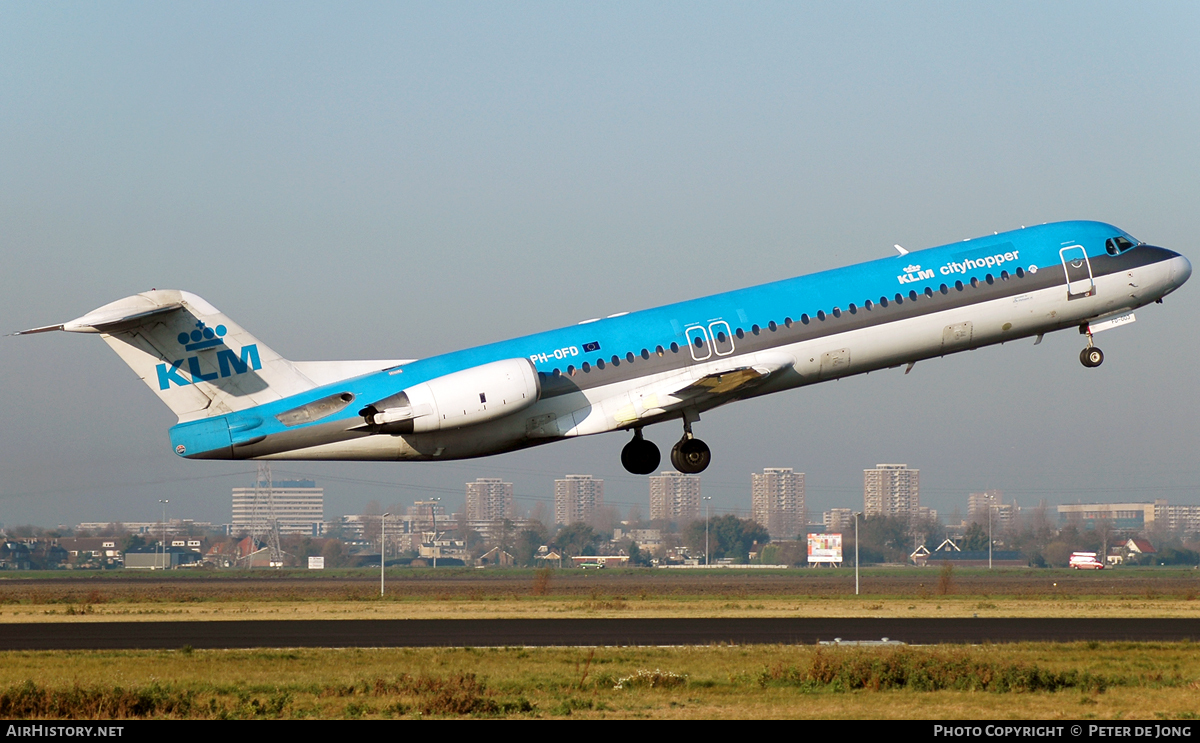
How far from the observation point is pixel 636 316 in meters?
29.7

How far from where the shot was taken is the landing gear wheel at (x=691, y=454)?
100 feet

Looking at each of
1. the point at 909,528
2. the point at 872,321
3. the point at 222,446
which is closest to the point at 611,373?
the point at 872,321

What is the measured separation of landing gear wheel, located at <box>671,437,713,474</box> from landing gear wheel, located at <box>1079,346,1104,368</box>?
404 inches

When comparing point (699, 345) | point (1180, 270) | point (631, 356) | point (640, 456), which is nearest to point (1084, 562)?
point (1180, 270)

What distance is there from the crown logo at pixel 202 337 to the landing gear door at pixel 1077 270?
1919cm

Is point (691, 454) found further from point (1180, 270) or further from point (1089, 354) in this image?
point (1180, 270)

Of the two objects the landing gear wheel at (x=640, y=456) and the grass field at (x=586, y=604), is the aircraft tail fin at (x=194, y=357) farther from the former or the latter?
the grass field at (x=586, y=604)

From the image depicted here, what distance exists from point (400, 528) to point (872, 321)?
547 ft

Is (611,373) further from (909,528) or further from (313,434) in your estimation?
(909,528)

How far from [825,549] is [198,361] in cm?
10704

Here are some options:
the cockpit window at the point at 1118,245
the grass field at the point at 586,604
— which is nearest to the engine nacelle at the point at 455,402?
the cockpit window at the point at 1118,245

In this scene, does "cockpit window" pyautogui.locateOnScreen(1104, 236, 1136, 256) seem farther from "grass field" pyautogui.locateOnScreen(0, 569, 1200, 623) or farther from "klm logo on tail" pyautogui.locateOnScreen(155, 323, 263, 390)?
"klm logo on tail" pyautogui.locateOnScreen(155, 323, 263, 390)

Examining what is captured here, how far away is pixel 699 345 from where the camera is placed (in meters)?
29.3

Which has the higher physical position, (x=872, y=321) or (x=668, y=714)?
(x=872, y=321)
